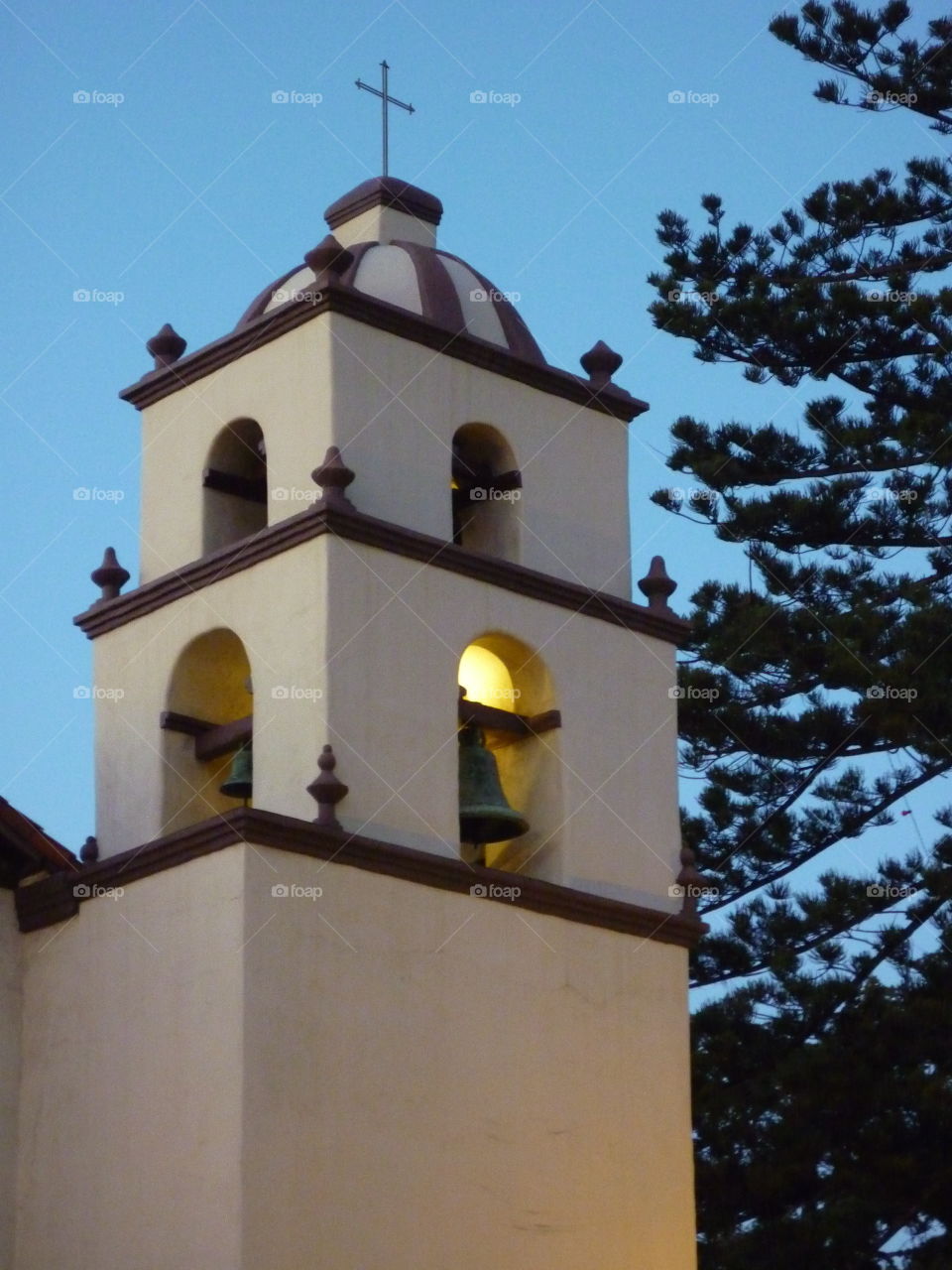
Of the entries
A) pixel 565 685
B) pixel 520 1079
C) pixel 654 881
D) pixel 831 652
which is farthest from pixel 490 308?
pixel 831 652

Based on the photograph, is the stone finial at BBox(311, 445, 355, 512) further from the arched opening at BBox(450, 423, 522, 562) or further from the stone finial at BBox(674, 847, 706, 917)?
the stone finial at BBox(674, 847, 706, 917)

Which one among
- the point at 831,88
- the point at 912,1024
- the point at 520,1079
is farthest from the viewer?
the point at 831,88

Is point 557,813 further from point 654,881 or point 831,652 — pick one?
point 831,652

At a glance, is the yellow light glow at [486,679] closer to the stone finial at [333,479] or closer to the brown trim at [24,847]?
the stone finial at [333,479]

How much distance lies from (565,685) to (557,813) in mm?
631

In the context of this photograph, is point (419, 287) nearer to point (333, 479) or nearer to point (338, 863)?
point (333, 479)

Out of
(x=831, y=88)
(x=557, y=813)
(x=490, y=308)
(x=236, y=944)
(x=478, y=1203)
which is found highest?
(x=831, y=88)

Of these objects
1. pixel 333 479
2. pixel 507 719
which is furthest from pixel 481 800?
pixel 333 479

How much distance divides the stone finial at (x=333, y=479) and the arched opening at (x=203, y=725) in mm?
966

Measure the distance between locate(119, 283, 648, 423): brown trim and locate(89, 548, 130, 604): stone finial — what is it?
926 mm

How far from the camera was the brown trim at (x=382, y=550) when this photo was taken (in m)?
13.4

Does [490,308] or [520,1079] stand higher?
[490,308]

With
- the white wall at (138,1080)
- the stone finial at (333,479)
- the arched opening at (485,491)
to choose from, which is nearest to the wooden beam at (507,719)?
the arched opening at (485,491)

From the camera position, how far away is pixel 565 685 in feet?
46.3
